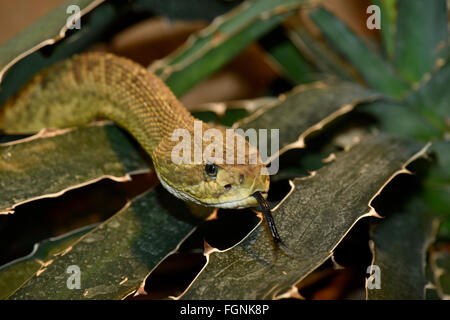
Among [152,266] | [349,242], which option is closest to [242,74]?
[349,242]

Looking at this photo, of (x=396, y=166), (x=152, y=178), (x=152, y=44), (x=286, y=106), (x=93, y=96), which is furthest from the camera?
(x=152, y=44)

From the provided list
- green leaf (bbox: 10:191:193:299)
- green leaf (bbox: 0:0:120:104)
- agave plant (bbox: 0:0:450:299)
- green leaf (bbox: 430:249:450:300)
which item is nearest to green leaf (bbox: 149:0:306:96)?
agave plant (bbox: 0:0:450:299)

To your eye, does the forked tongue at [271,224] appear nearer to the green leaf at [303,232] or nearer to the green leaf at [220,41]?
the green leaf at [303,232]

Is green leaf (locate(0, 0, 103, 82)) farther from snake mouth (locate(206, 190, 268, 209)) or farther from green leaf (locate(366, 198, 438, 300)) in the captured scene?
green leaf (locate(366, 198, 438, 300))

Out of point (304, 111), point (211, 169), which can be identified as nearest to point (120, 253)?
point (211, 169)

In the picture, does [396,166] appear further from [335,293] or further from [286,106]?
[335,293]

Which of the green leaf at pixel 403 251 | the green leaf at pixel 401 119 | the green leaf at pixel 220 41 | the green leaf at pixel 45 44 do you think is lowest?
the green leaf at pixel 403 251

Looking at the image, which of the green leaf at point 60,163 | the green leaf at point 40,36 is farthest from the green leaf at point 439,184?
the green leaf at point 40,36
